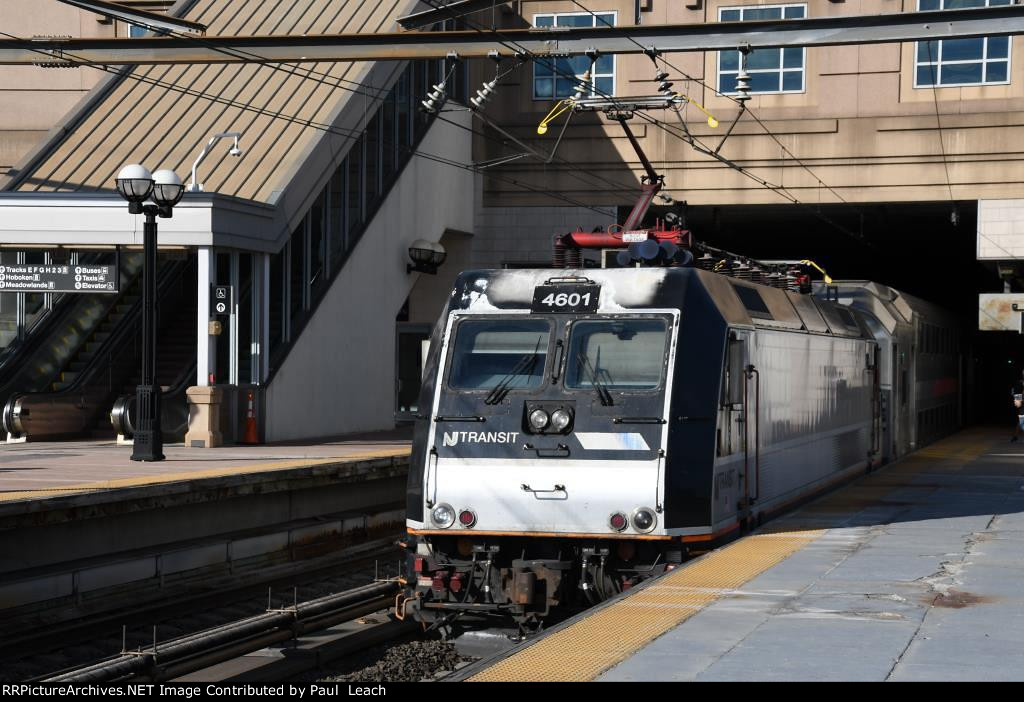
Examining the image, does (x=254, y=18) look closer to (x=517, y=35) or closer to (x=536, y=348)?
(x=517, y=35)

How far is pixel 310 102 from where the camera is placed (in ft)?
89.2

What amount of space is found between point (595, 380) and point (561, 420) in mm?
542

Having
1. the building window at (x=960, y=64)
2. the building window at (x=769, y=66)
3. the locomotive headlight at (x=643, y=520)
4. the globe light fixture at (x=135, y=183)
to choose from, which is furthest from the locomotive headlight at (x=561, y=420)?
the building window at (x=960, y=64)

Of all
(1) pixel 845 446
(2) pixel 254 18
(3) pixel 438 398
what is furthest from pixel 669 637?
(2) pixel 254 18

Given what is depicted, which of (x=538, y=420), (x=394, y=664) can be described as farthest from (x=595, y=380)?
(x=394, y=664)

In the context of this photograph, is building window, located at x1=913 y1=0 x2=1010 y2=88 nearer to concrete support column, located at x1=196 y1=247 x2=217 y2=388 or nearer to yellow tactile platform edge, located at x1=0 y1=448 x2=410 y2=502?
yellow tactile platform edge, located at x1=0 y1=448 x2=410 y2=502

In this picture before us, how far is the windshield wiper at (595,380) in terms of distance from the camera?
1220 centimetres

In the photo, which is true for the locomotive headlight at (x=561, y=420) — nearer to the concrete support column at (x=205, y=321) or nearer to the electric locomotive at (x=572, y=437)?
the electric locomotive at (x=572, y=437)

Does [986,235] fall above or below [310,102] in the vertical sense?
below

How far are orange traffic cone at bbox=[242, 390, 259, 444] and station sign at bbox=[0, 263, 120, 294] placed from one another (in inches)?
127

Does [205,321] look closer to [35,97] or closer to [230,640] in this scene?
[230,640]

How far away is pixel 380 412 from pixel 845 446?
39.5 ft

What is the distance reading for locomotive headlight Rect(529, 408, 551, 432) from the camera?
1215cm

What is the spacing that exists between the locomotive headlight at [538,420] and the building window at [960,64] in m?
22.8
